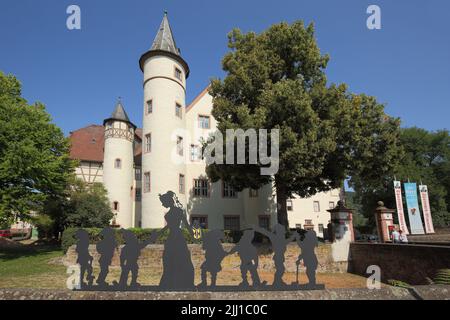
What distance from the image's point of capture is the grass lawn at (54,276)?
1088 centimetres

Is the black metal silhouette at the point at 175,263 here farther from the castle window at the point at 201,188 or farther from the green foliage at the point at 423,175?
the green foliage at the point at 423,175

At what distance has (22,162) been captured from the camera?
1623 centimetres

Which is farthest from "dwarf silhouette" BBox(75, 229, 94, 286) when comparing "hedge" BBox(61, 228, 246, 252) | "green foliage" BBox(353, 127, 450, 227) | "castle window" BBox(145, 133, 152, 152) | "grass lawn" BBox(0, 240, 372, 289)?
"green foliage" BBox(353, 127, 450, 227)

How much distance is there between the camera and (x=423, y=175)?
37.5 meters

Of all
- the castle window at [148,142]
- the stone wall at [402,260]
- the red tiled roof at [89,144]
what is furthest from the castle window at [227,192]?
the stone wall at [402,260]

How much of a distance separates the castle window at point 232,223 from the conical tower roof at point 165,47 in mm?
13080

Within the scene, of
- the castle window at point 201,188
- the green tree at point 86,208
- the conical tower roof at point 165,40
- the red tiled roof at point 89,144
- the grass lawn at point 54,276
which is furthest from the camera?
the red tiled roof at point 89,144

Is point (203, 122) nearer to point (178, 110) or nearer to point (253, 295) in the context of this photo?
point (178, 110)

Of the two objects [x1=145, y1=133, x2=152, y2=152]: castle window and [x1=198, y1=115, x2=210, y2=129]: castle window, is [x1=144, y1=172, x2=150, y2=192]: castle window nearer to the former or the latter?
[x1=145, y1=133, x2=152, y2=152]: castle window

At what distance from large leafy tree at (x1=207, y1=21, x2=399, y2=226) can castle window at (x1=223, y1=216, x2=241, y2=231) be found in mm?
7548

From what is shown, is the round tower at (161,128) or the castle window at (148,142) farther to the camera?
the castle window at (148,142)
